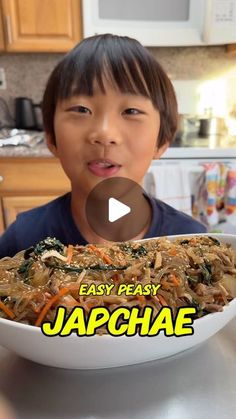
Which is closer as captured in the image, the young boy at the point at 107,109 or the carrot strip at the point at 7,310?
the carrot strip at the point at 7,310

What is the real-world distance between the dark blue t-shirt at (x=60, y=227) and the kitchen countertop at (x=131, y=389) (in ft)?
1.27

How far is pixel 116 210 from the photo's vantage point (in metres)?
0.76

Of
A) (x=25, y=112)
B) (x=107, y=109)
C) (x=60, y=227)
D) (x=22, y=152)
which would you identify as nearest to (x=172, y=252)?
(x=107, y=109)

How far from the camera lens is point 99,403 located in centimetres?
35

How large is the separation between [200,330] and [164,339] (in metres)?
0.05

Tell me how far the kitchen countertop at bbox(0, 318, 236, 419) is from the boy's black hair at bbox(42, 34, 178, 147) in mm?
451

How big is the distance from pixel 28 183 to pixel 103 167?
1.08m

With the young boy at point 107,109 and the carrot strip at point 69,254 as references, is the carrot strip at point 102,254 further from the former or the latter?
the young boy at point 107,109

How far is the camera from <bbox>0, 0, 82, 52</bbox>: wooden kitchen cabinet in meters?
1.72

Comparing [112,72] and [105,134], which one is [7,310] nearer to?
[105,134]

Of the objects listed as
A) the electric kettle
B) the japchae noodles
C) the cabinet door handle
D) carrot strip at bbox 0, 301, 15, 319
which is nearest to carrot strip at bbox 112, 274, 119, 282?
the japchae noodles

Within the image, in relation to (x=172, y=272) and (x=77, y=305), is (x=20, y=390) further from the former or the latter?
(x=172, y=272)

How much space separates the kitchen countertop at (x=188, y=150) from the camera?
62.9 inches

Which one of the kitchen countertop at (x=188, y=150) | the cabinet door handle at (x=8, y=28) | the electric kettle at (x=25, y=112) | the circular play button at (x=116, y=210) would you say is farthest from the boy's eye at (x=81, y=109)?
the electric kettle at (x=25, y=112)
